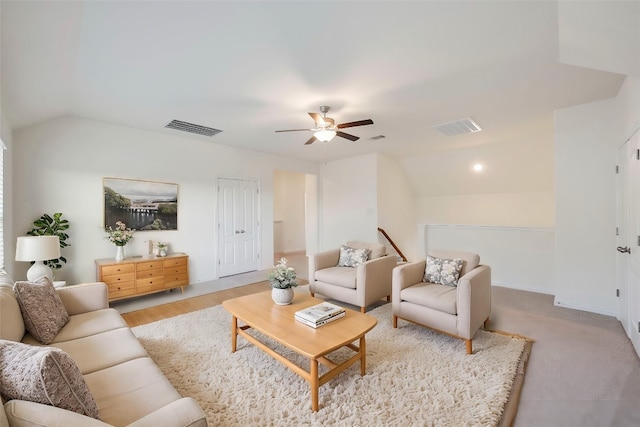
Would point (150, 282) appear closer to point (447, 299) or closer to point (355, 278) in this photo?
point (355, 278)

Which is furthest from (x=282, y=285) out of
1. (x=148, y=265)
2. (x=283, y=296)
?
(x=148, y=265)

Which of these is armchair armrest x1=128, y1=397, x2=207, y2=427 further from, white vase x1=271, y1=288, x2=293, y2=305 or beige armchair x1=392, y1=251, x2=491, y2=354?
beige armchair x1=392, y1=251, x2=491, y2=354

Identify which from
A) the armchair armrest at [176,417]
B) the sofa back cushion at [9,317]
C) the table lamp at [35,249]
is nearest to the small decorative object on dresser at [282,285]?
the armchair armrest at [176,417]

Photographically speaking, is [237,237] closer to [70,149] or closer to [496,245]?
[70,149]

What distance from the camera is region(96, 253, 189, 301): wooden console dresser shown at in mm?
3723

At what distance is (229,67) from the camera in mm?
2525

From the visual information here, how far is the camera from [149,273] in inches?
160

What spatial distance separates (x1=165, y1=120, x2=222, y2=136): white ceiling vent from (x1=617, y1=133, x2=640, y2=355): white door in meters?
4.95

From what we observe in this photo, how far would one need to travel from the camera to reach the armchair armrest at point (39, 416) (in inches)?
34.8

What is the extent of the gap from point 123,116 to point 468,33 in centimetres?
413

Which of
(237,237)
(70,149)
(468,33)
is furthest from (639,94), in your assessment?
(70,149)

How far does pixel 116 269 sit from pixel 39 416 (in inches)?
134

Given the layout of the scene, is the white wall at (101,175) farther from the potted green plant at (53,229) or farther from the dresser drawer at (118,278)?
the dresser drawer at (118,278)

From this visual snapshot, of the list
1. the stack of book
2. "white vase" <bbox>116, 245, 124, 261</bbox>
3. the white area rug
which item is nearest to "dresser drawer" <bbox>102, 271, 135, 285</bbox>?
"white vase" <bbox>116, 245, 124, 261</bbox>
